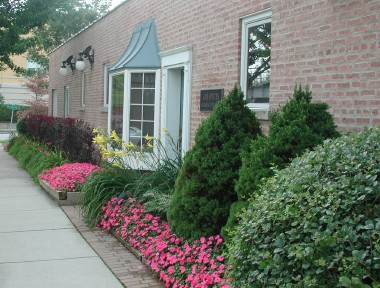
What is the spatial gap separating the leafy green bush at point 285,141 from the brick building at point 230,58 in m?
0.86

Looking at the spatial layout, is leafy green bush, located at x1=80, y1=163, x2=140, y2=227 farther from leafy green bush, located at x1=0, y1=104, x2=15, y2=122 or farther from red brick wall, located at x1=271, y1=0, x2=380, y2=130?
leafy green bush, located at x1=0, y1=104, x2=15, y2=122

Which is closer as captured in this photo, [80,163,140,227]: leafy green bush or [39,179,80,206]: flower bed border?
[80,163,140,227]: leafy green bush

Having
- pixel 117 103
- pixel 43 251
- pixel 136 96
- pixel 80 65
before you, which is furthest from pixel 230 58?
pixel 80 65

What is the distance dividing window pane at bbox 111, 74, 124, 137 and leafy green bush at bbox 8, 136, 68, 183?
4.82ft

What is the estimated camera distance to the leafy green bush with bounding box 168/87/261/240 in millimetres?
5516

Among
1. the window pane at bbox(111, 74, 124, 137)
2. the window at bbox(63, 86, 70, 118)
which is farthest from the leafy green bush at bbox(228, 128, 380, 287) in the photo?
the window at bbox(63, 86, 70, 118)

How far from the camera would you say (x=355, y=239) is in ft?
Result: 9.71

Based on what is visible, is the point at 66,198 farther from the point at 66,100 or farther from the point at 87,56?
the point at 66,100

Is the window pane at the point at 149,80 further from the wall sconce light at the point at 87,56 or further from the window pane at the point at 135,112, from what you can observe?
the wall sconce light at the point at 87,56

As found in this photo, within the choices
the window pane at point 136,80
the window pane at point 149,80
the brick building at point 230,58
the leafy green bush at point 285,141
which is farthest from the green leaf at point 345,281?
the window pane at point 136,80

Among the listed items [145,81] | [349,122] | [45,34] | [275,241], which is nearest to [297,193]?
[275,241]

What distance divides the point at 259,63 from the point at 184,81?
7.89 feet

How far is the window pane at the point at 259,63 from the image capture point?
7.59 meters

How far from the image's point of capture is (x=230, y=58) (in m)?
8.27
